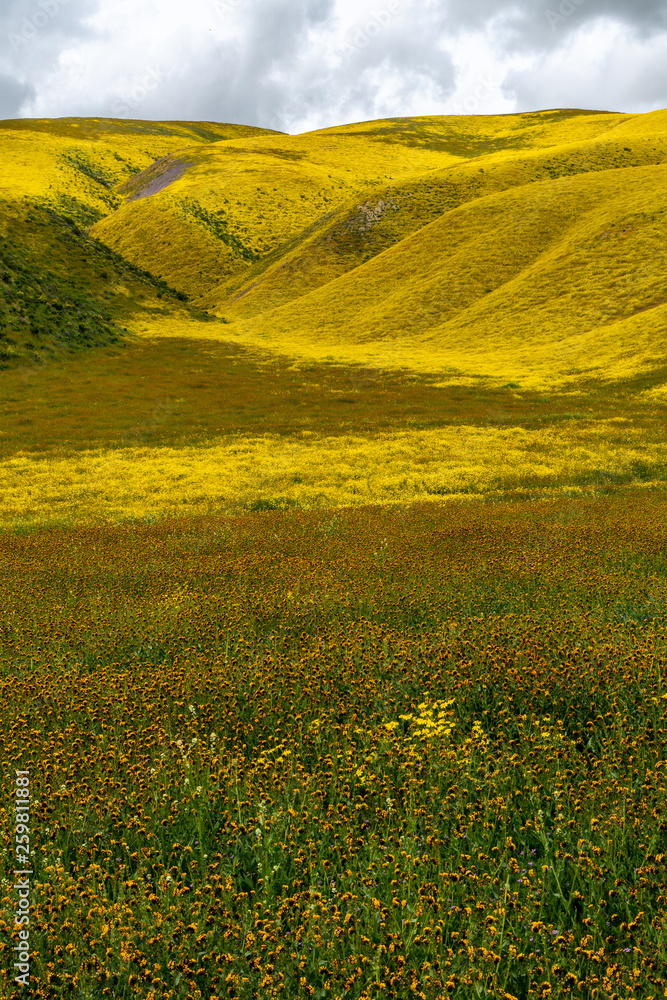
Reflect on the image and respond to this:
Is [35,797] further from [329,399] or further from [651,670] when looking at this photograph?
[329,399]

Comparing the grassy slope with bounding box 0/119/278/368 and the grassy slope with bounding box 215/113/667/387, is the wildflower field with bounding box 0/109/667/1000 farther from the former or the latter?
the grassy slope with bounding box 0/119/278/368

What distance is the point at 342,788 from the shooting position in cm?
487

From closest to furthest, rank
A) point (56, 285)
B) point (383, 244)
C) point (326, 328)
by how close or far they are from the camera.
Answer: point (56, 285), point (326, 328), point (383, 244)

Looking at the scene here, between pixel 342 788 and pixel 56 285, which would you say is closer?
pixel 342 788

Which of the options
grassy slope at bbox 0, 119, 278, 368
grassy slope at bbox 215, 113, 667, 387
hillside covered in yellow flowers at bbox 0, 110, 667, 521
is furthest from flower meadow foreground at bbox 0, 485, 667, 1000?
grassy slope at bbox 0, 119, 278, 368

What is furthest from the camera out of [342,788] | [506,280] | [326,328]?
[326,328]

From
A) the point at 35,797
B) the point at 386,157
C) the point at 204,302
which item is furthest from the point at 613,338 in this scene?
the point at 386,157

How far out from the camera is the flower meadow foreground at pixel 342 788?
3.32m

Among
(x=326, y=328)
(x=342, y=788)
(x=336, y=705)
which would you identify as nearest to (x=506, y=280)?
(x=326, y=328)

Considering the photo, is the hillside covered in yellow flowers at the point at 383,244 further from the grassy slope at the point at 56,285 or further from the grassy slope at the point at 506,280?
the grassy slope at the point at 56,285

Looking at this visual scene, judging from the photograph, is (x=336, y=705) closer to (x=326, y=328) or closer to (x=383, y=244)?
(x=326, y=328)

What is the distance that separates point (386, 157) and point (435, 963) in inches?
6637

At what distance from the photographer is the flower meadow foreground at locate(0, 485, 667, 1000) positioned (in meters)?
3.32

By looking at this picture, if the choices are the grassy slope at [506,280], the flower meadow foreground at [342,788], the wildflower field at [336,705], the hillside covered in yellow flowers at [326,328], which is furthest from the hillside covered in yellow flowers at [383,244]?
the flower meadow foreground at [342,788]
